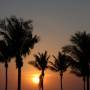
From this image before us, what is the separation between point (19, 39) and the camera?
49656mm

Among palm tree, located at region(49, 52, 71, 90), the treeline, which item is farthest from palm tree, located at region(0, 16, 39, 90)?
palm tree, located at region(49, 52, 71, 90)

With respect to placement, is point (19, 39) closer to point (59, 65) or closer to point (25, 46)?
point (25, 46)

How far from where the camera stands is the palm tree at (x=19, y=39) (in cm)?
4909

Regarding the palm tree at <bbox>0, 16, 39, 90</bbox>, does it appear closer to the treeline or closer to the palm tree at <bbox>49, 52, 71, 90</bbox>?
the treeline

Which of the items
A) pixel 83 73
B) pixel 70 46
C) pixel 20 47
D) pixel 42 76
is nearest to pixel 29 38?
pixel 20 47

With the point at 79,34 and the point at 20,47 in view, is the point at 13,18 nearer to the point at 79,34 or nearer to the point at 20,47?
the point at 20,47

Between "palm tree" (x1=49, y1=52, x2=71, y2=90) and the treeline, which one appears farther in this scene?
"palm tree" (x1=49, y1=52, x2=71, y2=90)

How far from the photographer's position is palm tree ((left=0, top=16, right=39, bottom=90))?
4909 centimetres

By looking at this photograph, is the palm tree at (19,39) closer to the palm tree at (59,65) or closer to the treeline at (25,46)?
the treeline at (25,46)

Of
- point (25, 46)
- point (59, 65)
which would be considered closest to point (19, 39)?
point (25, 46)

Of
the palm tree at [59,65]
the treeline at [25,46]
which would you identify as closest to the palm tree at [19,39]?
the treeline at [25,46]

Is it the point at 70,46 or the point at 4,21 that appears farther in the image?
the point at 70,46

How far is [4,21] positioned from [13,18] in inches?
44.7

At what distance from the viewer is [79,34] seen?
2106 inches
